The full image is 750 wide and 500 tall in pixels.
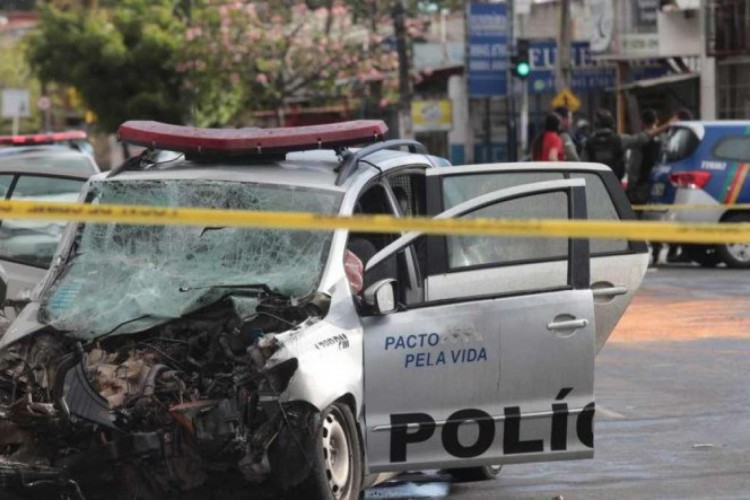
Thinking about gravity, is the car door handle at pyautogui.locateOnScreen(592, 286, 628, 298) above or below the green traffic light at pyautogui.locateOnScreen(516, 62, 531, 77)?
above

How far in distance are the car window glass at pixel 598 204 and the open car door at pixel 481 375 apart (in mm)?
1300

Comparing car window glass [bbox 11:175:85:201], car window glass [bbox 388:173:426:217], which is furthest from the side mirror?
car window glass [bbox 11:175:85:201]

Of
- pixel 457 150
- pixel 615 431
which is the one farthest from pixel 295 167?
pixel 457 150

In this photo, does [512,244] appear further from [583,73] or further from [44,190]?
[583,73]

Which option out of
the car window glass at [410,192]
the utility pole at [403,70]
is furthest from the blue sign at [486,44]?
the car window glass at [410,192]

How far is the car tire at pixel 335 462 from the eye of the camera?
6.78 meters

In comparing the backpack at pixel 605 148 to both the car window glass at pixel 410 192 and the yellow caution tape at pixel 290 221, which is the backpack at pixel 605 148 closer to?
the car window glass at pixel 410 192

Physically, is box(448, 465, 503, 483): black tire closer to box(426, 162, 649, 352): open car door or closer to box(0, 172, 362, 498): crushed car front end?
box(426, 162, 649, 352): open car door

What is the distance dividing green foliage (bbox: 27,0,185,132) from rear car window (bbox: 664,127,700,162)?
1037 inches

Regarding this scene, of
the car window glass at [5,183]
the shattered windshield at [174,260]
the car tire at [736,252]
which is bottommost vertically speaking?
the car tire at [736,252]

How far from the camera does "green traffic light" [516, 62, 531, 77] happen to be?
30.0m

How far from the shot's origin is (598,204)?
9461mm

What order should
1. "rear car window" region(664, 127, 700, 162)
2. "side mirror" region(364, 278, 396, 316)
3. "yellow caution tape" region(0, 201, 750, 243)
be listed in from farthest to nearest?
"rear car window" region(664, 127, 700, 162), "side mirror" region(364, 278, 396, 316), "yellow caution tape" region(0, 201, 750, 243)

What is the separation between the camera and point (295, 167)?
8023 millimetres
